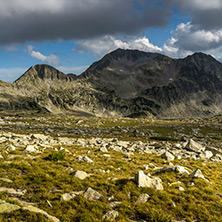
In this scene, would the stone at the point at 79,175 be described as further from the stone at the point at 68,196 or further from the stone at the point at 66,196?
the stone at the point at 66,196

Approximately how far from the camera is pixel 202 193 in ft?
35.4

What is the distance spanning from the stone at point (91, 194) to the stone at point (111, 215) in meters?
1.50

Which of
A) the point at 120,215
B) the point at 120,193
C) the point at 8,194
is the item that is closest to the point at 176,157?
the point at 120,193

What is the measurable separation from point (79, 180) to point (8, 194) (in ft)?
13.6

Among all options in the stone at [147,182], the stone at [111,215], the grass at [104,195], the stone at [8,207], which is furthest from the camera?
the stone at [147,182]

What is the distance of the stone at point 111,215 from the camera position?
7.94 metres

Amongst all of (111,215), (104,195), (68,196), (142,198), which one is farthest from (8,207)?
(142,198)

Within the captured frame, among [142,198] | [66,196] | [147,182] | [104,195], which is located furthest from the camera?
[147,182]

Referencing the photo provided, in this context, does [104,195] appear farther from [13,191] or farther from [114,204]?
[13,191]

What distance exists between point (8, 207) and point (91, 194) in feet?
13.5

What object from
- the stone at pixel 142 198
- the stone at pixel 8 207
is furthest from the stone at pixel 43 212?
the stone at pixel 142 198

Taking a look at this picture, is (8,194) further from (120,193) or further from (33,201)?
(120,193)

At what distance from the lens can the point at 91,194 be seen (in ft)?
32.1

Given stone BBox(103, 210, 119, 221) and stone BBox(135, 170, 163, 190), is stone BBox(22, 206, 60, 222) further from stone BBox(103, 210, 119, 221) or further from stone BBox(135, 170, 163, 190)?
stone BBox(135, 170, 163, 190)
